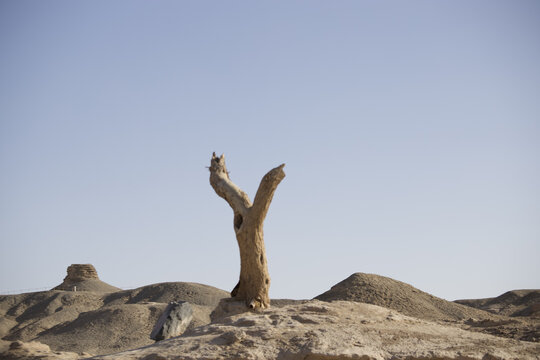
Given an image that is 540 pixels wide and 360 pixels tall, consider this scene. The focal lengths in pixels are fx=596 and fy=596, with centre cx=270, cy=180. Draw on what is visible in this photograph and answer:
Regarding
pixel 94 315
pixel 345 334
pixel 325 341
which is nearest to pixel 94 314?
pixel 94 315

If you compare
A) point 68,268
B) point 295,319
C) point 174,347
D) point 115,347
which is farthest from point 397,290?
point 68,268

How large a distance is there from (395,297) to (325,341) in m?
12.1

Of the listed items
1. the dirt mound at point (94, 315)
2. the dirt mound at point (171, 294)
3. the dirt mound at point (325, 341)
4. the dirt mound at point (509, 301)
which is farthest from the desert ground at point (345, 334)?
the dirt mound at point (171, 294)

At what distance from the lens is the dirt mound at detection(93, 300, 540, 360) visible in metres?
9.35

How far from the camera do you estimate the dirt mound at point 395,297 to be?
20266mm

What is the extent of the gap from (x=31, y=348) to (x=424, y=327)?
9011mm

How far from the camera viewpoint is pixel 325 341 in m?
9.48

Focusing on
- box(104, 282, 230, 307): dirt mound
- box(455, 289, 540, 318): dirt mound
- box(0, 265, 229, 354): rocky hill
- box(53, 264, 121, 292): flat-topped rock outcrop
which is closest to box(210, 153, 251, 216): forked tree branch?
box(0, 265, 229, 354): rocky hill

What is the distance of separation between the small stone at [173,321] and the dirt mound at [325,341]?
5.73 m

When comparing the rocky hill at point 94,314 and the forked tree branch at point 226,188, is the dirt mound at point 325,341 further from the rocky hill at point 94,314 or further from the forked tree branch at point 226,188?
the rocky hill at point 94,314

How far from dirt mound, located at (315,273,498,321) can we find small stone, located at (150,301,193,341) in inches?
244

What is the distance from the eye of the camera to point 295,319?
10641 mm

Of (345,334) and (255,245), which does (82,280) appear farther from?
(345,334)

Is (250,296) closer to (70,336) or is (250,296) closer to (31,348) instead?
(31,348)
